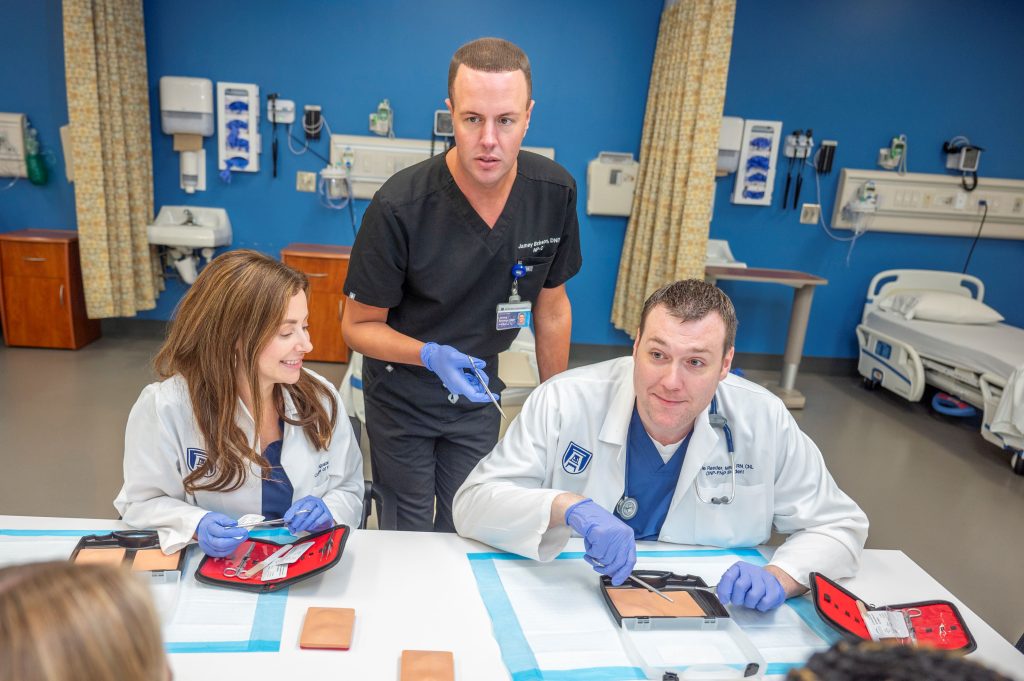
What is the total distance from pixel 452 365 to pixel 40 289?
3841 millimetres

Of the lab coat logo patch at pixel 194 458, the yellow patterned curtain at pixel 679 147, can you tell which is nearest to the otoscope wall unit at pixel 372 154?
the yellow patterned curtain at pixel 679 147

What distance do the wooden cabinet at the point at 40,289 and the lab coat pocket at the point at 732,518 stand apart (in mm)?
4240

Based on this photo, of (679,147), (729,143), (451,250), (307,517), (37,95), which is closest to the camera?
(307,517)

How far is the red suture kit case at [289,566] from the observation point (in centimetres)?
113

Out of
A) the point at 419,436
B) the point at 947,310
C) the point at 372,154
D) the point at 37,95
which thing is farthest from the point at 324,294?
the point at 947,310

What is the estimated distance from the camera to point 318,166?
15.2 ft

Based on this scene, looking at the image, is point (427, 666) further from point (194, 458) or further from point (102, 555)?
point (194, 458)

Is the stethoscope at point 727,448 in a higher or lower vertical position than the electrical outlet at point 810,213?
lower

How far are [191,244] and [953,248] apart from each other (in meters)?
5.27

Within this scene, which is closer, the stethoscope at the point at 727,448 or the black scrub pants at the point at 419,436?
the stethoscope at the point at 727,448

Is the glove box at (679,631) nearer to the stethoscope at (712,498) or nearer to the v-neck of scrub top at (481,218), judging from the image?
the stethoscope at (712,498)

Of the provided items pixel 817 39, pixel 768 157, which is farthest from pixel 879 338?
pixel 817 39

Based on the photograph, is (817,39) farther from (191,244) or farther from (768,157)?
(191,244)

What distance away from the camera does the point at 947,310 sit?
455 cm
